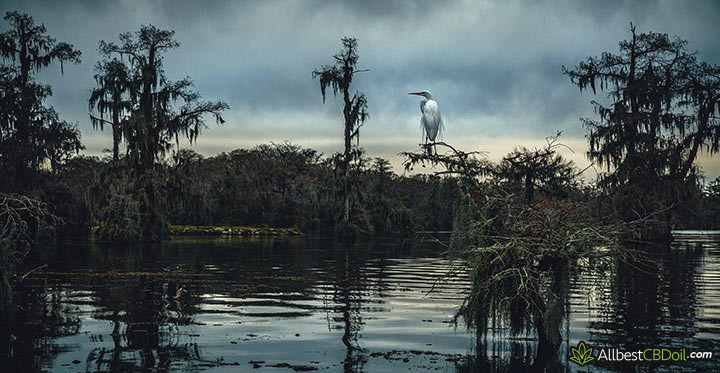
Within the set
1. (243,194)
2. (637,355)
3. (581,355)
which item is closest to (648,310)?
(637,355)

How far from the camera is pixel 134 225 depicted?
4059 cm

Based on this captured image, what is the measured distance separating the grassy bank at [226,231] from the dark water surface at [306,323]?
3386cm

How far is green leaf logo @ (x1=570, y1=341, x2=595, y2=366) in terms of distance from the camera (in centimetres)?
992

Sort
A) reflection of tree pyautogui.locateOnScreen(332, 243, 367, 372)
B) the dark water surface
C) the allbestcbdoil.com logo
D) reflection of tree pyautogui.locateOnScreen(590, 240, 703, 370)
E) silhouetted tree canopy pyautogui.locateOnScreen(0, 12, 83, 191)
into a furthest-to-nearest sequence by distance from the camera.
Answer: silhouetted tree canopy pyautogui.locateOnScreen(0, 12, 83, 191)
reflection of tree pyautogui.locateOnScreen(590, 240, 703, 370)
reflection of tree pyautogui.locateOnScreen(332, 243, 367, 372)
the allbestcbdoil.com logo
the dark water surface

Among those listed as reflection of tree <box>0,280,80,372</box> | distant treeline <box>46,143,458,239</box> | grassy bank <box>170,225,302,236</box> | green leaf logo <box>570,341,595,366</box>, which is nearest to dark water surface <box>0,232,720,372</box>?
reflection of tree <box>0,280,80,372</box>

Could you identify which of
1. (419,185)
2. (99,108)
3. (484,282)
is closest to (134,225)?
(99,108)

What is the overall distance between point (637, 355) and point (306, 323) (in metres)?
5.64

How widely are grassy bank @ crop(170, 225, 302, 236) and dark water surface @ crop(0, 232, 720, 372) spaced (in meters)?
33.9

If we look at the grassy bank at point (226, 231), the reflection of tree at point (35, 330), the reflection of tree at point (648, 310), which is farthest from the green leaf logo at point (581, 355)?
the grassy bank at point (226, 231)

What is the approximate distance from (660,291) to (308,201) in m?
53.0

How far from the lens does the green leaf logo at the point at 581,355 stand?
992 centimetres

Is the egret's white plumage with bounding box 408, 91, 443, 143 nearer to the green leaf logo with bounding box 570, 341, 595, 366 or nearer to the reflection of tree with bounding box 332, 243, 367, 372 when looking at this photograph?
the reflection of tree with bounding box 332, 243, 367, 372

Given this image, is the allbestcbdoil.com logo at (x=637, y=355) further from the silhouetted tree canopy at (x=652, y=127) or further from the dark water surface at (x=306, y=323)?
the silhouetted tree canopy at (x=652, y=127)

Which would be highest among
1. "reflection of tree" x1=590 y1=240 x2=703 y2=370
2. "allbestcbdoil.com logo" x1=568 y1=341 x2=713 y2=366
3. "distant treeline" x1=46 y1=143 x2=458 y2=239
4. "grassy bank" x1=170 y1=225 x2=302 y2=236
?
"distant treeline" x1=46 y1=143 x2=458 y2=239
